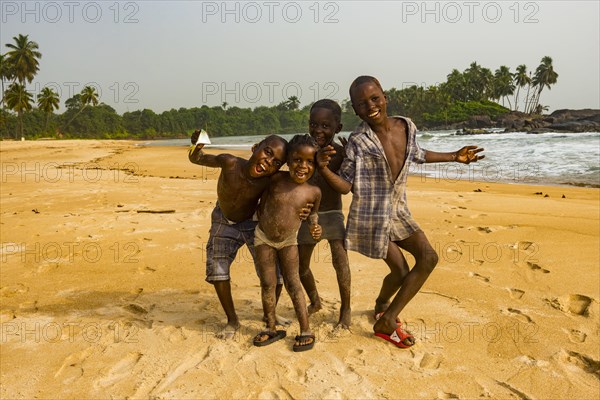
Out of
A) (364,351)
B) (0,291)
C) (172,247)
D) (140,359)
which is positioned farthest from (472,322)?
(0,291)

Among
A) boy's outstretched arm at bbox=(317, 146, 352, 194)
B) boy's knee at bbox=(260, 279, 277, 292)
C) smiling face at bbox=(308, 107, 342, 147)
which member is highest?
smiling face at bbox=(308, 107, 342, 147)

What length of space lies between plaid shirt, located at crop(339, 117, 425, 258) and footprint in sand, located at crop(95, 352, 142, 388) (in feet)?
5.17

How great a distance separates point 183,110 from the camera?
357ft

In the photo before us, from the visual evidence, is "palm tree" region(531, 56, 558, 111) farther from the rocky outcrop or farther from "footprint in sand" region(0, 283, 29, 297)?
"footprint in sand" region(0, 283, 29, 297)

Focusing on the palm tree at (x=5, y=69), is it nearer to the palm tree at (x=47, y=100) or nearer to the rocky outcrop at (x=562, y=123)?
the palm tree at (x=47, y=100)

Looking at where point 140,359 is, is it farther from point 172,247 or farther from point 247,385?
point 172,247

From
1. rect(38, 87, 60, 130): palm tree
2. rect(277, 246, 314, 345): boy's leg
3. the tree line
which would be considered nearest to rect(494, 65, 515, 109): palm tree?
the tree line

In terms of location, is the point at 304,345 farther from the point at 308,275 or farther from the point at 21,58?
the point at 21,58

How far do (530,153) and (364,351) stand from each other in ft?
59.8

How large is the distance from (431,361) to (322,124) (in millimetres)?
1634

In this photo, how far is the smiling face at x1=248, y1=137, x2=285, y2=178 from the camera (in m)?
2.79

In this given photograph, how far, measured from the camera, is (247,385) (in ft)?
8.04

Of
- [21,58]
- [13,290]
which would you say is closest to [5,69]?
[21,58]

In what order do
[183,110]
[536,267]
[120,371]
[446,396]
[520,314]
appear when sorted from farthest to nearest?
[183,110] → [536,267] → [520,314] → [120,371] → [446,396]
